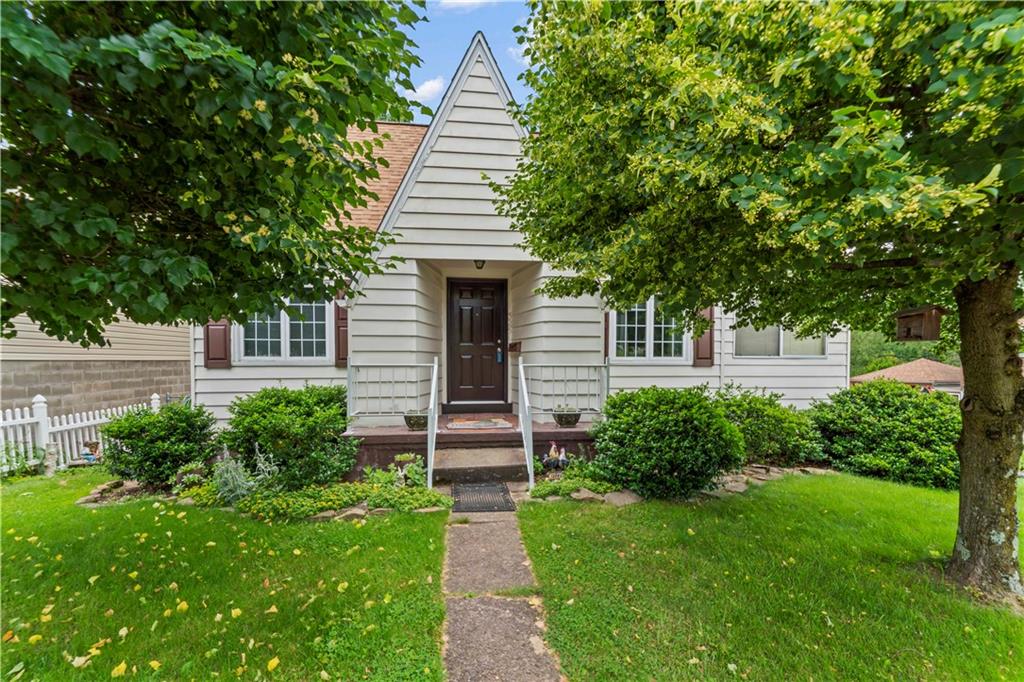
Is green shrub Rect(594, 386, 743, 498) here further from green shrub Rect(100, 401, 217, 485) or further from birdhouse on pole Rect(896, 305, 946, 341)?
green shrub Rect(100, 401, 217, 485)

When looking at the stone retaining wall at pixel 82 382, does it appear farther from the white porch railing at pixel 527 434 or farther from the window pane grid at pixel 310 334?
the white porch railing at pixel 527 434

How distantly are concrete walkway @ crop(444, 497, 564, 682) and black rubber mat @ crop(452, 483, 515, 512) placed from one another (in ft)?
1.43

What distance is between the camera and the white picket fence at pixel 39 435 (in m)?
6.02

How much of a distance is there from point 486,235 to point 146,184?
163 inches

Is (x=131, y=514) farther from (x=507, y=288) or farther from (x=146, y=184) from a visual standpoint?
(x=507, y=288)

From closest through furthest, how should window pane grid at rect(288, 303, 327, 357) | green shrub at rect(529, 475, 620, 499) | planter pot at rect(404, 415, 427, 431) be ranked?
green shrub at rect(529, 475, 620, 499), planter pot at rect(404, 415, 427, 431), window pane grid at rect(288, 303, 327, 357)

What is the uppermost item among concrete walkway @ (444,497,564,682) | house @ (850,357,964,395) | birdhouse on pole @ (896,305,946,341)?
birdhouse on pole @ (896,305,946,341)

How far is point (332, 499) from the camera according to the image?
4.49 m

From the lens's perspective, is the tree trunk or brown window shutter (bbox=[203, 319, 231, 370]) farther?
brown window shutter (bbox=[203, 319, 231, 370])

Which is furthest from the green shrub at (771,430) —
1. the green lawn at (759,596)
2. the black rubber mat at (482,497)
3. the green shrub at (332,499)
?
the green shrub at (332,499)

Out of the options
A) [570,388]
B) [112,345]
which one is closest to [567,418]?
[570,388]

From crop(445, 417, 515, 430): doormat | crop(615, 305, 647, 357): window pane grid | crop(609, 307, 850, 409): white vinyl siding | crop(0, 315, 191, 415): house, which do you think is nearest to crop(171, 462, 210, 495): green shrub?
crop(0, 315, 191, 415): house

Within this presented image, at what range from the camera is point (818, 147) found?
6.67 feet

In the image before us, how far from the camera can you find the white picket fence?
602cm
